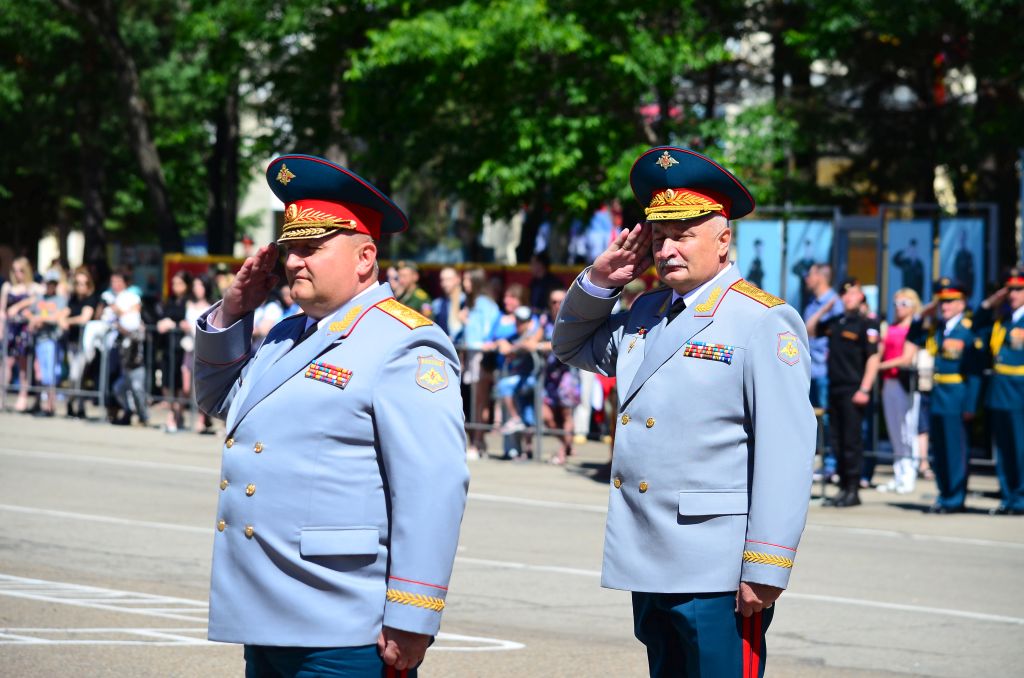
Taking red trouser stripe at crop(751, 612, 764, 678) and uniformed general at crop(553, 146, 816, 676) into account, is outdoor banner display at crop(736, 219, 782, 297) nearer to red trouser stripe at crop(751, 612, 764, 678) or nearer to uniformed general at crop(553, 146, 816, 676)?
uniformed general at crop(553, 146, 816, 676)

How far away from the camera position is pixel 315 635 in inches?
157

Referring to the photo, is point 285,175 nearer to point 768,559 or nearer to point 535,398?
point 768,559

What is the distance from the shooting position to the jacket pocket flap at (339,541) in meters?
4.03

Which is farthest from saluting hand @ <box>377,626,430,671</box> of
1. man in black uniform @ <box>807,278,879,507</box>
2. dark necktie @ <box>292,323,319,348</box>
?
man in black uniform @ <box>807,278,879,507</box>

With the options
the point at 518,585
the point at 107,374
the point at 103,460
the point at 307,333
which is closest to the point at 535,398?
the point at 103,460

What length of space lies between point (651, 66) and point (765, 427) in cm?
1697

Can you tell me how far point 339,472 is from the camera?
13.4ft

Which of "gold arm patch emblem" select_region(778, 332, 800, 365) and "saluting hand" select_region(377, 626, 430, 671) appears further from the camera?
"gold arm patch emblem" select_region(778, 332, 800, 365)

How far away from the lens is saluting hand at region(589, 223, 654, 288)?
4934 mm

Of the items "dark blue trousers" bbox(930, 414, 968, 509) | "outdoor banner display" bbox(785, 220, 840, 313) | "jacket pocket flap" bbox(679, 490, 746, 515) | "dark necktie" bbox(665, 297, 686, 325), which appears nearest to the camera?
"jacket pocket flap" bbox(679, 490, 746, 515)

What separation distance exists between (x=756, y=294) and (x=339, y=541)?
1602 millimetres

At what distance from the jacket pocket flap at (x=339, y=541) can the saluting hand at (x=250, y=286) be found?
0.77 m

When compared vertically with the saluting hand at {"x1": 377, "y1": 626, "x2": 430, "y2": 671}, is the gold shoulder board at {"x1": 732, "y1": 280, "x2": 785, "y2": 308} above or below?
above

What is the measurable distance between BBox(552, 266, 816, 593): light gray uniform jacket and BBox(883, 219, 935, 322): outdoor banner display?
12918mm
